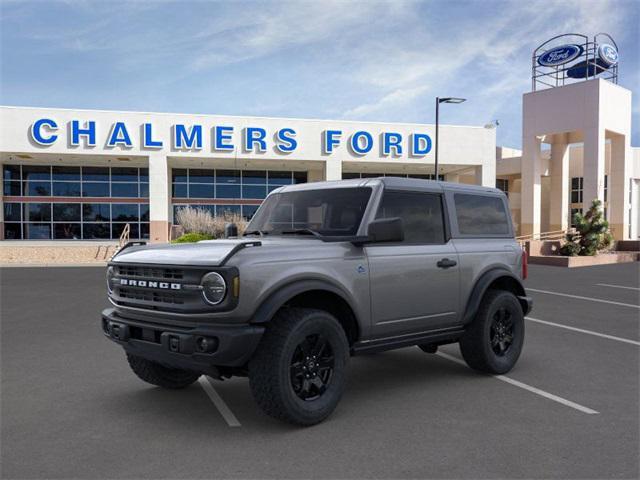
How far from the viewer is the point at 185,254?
4457mm

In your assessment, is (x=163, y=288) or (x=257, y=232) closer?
(x=163, y=288)

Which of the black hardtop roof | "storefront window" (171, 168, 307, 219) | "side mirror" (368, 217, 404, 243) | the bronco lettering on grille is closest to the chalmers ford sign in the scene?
"storefront window" (171, 168, 307, 219)

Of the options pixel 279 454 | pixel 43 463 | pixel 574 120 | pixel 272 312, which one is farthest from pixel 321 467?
pixel 574 120

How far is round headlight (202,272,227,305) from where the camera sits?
13.7 ft

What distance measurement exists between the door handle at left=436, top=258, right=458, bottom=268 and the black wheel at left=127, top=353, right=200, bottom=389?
2613mm

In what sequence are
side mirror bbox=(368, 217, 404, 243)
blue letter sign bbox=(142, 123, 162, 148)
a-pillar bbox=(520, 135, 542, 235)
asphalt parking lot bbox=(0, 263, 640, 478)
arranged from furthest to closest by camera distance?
a-pillar bbox=(520, 135, 542, 235)
blue letter sign bbox=(142, 123, 162, 148)
side mirror bbox=(368, 217, 404, 243)
asphalt parking lot bbox=(0, 263, 640, 478)

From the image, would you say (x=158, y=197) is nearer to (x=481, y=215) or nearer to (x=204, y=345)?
(x=481, y=215)

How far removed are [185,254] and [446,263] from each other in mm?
2609

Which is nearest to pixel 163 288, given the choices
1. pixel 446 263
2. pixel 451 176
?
pixel 446 263

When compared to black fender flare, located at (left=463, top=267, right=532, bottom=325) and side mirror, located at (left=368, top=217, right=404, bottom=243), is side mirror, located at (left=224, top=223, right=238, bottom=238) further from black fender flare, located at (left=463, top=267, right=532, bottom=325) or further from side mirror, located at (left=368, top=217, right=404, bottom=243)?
black fender flare, located at (left=463, top=267, right=532, bottom=325)

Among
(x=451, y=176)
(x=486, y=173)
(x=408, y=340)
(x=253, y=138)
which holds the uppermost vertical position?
(x=253, y=138)

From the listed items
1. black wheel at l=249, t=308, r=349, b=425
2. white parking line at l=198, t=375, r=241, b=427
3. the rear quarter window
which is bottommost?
white parking line at l=198, t=375, r=241, b=427

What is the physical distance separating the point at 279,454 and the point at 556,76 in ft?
114

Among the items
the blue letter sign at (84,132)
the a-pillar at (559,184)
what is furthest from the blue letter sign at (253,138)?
the a-pillar at (559,184)
